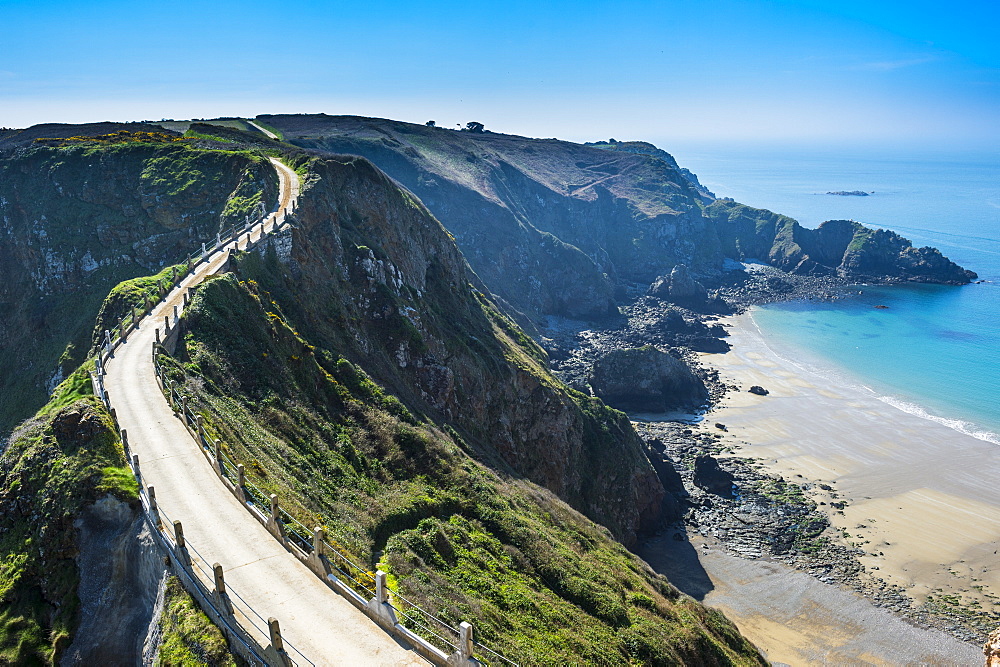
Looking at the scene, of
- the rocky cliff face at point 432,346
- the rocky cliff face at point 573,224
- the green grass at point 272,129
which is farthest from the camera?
the rocky cliff face at point 573,224

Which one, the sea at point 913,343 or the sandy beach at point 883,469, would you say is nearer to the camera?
the sandy beach at point 883,469

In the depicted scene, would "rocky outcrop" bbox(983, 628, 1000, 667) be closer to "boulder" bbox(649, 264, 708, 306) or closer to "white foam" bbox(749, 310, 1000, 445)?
"white foam" bbox(749, 310, 1000, 445)

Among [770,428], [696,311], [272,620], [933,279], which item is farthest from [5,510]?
[933,279]

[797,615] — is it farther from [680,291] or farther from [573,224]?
[573,224]

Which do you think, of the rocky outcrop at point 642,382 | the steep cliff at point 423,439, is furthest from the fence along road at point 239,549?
the rocky outcrop at point 642,382

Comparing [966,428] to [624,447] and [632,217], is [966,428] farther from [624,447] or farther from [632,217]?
[632,217]

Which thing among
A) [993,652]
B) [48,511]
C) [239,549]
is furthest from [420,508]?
[993,652]

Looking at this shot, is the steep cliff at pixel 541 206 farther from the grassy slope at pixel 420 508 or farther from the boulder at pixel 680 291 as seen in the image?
the grassy slope at pixel 420 508
